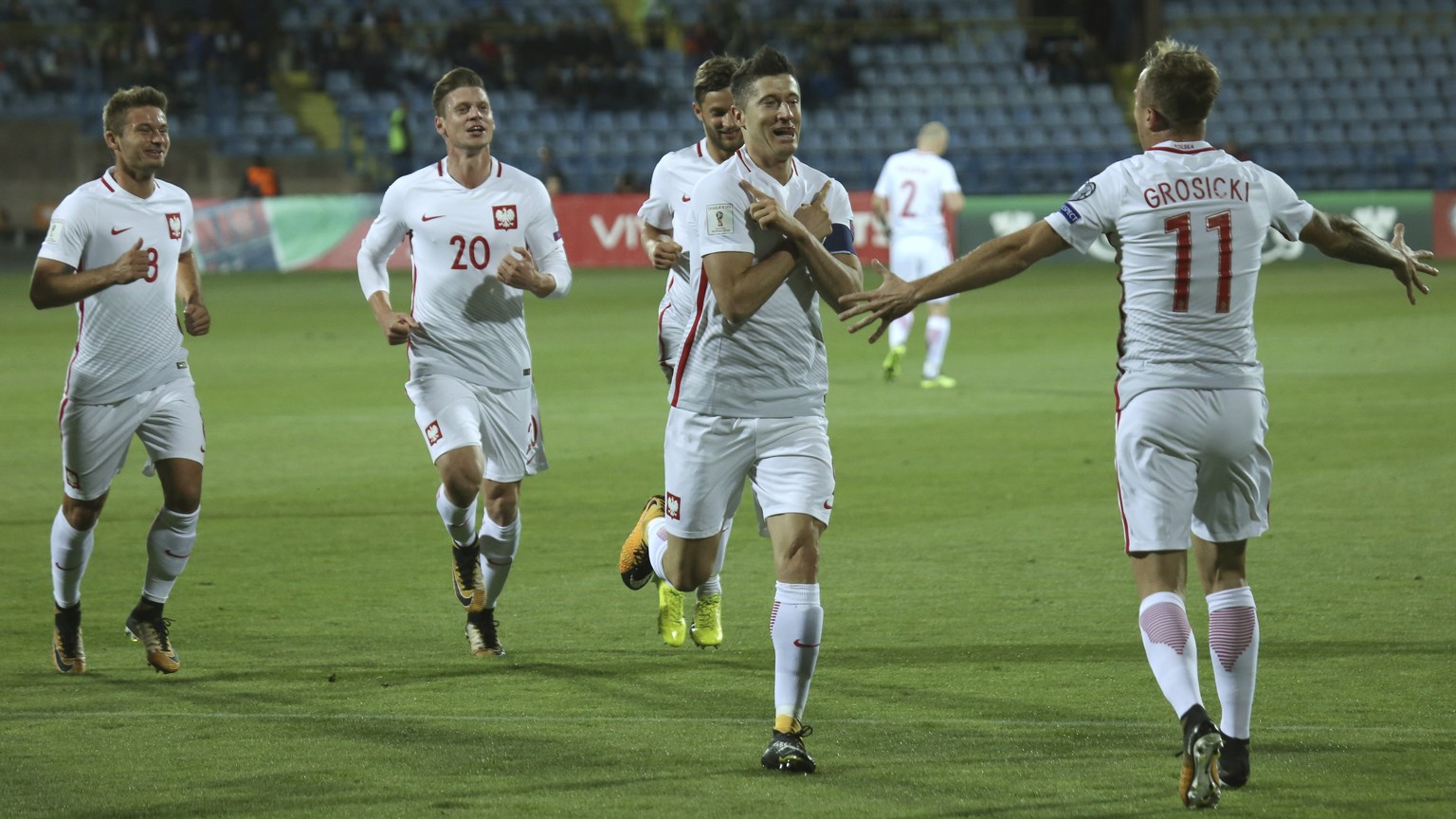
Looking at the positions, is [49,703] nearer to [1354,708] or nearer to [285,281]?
[1354,708]

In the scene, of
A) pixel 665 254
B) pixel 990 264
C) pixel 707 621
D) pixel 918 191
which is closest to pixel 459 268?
pixel 665 254

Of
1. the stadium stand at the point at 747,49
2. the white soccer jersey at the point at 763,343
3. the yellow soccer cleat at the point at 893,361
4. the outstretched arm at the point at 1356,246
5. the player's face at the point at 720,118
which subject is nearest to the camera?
the outstretched arm at the point at 1356,246

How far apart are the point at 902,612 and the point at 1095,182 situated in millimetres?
2908

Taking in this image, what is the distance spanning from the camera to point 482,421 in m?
7.17

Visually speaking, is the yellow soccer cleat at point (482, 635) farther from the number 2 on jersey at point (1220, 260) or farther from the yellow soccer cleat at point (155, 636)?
the number 2 on jersey at point (1220, 260)

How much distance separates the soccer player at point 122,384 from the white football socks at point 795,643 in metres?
2.53

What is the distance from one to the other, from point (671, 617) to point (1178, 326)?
8.88 feet

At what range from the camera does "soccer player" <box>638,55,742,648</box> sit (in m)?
7.02

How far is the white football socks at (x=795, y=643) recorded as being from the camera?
5270 mm

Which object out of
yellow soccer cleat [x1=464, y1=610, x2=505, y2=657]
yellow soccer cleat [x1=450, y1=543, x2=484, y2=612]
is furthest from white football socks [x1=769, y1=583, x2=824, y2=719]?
yellow soccer cleat [x1=450, y1=543, x2=484, y2=612]

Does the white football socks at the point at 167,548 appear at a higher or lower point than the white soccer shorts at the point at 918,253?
lower

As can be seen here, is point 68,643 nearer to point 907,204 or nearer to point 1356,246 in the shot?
point 1356,246

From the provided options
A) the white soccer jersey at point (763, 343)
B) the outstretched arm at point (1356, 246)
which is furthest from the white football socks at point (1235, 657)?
the white soccer jersey at point (763, 343)

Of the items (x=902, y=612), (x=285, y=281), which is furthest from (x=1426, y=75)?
(x=902, y=612)
